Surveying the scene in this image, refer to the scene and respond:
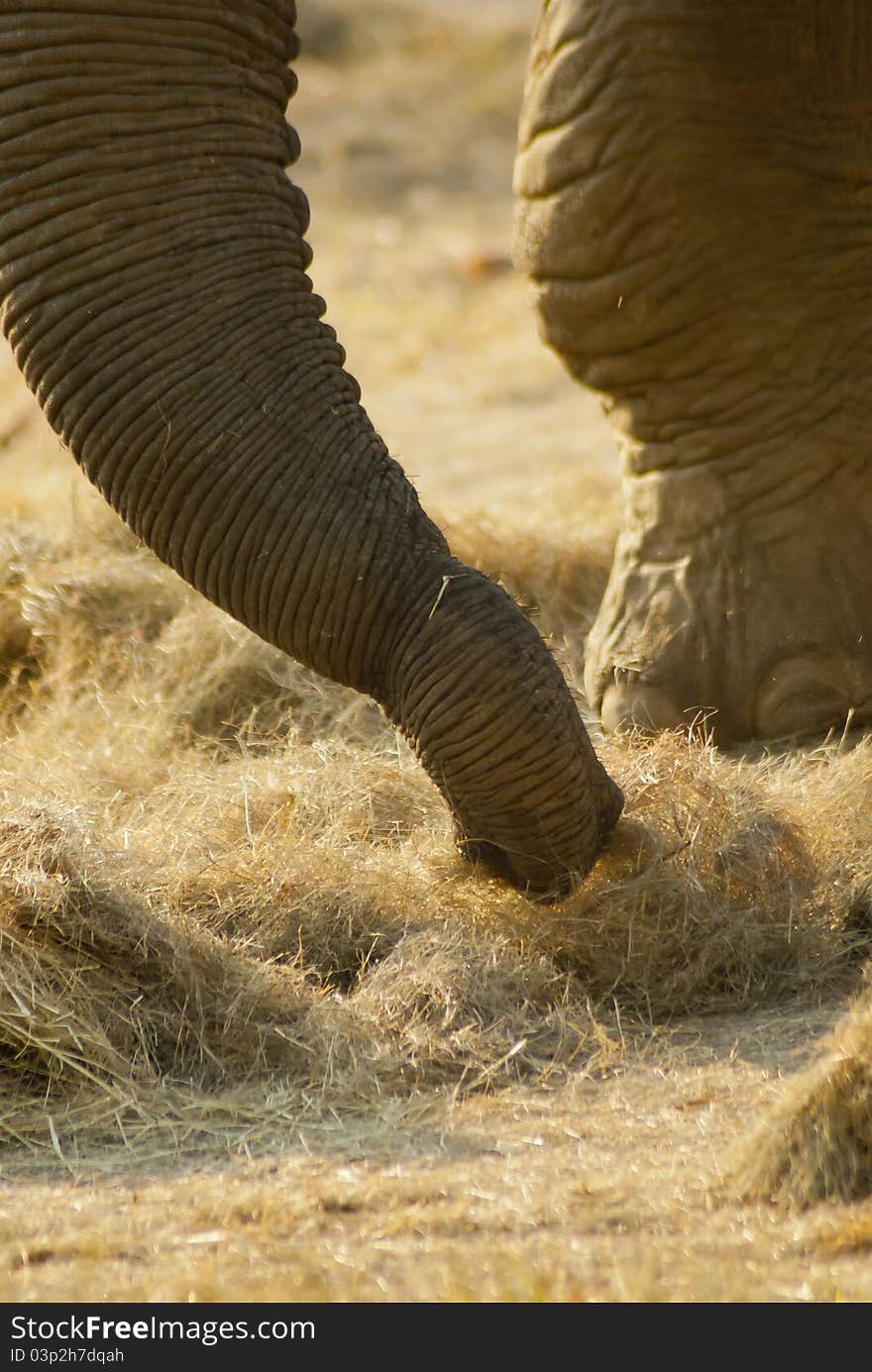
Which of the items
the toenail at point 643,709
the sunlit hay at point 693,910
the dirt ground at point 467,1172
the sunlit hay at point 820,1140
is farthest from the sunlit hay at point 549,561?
the sunlit hay at point 820,1140

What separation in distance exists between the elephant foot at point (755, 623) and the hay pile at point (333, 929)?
18cm

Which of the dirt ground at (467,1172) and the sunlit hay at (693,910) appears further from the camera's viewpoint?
the sunlit hay at (693,910)

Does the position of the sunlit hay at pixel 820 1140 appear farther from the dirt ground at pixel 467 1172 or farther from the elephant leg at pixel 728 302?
the elephant leg at pixel 728 302

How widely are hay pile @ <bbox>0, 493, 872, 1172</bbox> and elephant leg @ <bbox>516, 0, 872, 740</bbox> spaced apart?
0.26 m

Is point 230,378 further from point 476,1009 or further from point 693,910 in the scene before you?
point 693,910

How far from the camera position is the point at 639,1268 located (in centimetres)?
179

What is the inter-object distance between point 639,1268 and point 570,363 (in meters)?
2.36

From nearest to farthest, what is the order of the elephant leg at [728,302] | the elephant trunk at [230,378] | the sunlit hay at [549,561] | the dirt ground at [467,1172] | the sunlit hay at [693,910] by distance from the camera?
the dirt ground at [467,1172] < the elephant trunk at [230,378] < the sunlit hay at [693,910] < the elephant leg at [728,302] < the sunlit hay at [549,561]

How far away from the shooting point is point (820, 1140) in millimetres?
1971

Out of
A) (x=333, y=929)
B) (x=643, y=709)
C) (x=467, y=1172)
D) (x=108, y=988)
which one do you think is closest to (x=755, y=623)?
(x=643, y=709)

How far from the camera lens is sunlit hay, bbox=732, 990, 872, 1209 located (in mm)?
1948

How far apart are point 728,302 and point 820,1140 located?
204cm

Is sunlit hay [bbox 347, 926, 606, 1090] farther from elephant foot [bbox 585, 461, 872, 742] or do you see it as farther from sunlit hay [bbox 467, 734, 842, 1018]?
elephant foot [bbox 585, 461, 872, 742]

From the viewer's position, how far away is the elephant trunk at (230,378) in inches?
95.8
